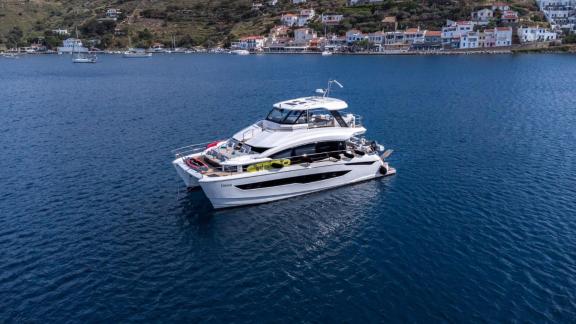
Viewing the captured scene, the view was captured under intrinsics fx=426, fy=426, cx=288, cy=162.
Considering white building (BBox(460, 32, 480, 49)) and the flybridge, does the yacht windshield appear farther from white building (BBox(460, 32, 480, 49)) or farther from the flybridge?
white building (BBox(460, 32, 480, 49))

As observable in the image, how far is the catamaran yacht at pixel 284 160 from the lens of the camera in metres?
34.3

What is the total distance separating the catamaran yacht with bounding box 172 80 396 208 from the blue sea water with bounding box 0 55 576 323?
3.88 ft

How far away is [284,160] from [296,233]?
24.8ft

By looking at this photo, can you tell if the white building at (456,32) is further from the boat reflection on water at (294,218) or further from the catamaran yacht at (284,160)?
the boat reflection on water at (294,218)

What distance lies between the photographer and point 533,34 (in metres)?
190

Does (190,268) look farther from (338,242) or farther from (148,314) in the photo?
(338,242)

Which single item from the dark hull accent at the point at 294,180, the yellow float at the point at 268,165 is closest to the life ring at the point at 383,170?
the dark hull accent at the point at 294,180

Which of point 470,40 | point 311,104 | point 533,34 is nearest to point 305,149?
point 311,104

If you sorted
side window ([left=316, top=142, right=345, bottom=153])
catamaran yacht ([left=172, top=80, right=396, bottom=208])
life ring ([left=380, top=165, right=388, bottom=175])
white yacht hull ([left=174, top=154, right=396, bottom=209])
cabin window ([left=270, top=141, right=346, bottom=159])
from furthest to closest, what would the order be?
life ring ([left=380, top=165, right=388, bottom=175]) → side window ([left=316, top=142, right=345, bottom=153]) → cabin window ([left=270, top=141, right=346, bottom=159]) → catamaran yacht ([left=172, top=80, right=396, bottom=208]) → white yacht hull ([left=174, top=154, right=396, bottom=209])

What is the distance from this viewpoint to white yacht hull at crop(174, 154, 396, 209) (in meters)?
33.6

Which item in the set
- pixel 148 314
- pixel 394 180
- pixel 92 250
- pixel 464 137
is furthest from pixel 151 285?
pixel 464 137

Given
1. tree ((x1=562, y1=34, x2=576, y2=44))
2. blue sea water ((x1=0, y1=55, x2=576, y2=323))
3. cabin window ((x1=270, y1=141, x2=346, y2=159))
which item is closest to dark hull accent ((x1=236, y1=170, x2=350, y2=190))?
blue sea water ((x1=0, y1=55, x2=576, y2=323))

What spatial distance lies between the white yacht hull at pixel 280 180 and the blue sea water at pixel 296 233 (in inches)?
34.6

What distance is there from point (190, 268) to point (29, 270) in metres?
9.76
